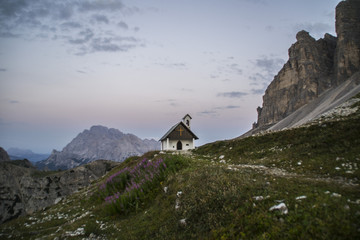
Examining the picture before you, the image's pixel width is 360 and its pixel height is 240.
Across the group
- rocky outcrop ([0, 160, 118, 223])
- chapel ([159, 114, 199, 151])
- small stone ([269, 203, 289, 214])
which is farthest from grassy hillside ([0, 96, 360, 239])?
rocky outcrop ([0, 160, 118, 223])

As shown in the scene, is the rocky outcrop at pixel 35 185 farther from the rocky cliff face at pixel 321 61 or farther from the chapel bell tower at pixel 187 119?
the rocky cliff face at pixel 321 61

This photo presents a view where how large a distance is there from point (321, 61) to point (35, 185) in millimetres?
212955

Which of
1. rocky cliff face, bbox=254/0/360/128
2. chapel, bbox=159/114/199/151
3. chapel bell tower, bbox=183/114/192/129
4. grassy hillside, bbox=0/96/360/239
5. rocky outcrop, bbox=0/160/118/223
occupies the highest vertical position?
rocky cliff face, bbox=254/0/360/128

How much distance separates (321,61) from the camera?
179 meters

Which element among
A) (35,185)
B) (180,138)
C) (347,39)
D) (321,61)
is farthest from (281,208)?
(321,61)

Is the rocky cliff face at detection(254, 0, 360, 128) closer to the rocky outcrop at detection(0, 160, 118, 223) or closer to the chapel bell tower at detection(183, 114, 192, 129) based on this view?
the chapel bell tower at detection(183, 114, 192, 129)

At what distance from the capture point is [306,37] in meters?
184

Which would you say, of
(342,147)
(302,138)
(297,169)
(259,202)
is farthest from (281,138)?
(259,202)

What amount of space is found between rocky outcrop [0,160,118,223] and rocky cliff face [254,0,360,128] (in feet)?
577

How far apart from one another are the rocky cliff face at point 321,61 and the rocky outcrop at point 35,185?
17578cm

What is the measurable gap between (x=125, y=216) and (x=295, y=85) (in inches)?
8397

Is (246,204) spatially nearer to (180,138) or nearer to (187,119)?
(180,138)

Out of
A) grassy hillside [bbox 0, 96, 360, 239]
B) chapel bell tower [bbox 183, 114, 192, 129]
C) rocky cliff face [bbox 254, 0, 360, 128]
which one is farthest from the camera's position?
rocky cliff face [bbox 254, 0, 360, 128]

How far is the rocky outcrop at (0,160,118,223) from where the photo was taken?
47750mm
